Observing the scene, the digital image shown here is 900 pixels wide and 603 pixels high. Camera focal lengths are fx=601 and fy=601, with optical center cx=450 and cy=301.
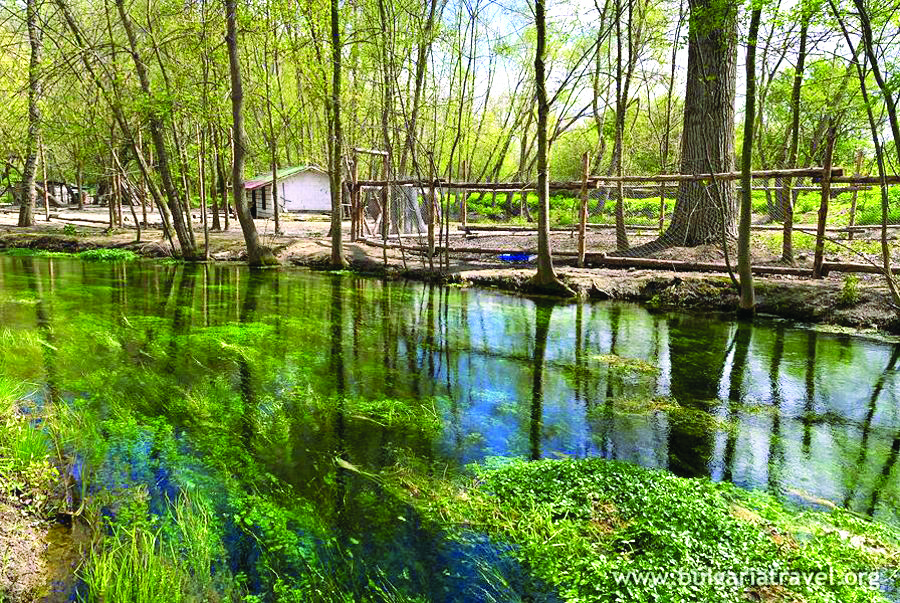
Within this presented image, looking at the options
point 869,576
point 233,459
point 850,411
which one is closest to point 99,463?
point 233,459

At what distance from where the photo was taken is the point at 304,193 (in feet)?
110

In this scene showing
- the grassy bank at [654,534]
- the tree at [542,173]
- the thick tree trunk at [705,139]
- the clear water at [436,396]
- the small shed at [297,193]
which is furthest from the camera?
the small shed at [297,193]

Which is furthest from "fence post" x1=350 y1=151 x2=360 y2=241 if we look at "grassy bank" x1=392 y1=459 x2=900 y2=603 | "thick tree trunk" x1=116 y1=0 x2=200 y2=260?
"grassy bank" x1=392 y1=459 x2=900 y2=603

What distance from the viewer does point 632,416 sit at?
16.7 feet

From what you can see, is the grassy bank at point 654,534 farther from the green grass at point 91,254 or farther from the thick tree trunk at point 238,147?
the green grass at point 91,254

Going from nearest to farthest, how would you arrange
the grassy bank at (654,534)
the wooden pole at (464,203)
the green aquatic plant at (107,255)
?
the grassy bank at (654,534), the green aquatic plant at (107,255), the wooden pole at (464,203)

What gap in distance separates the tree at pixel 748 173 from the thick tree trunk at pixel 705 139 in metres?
2.71

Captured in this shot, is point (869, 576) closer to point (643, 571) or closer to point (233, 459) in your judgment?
point (643, 571)

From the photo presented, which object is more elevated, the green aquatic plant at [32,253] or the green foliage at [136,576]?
the green aquatic plant at [32,253]

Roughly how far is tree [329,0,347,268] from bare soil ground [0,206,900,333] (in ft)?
1.40

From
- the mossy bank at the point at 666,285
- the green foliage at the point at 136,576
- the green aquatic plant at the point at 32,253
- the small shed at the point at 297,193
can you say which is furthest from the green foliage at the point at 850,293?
the small shed at the point at 297,193

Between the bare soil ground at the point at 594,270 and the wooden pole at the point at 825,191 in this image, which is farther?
the wooden pole at the point at 825,191

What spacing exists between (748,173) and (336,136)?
8269 mm

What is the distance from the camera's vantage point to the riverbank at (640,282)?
874cm
